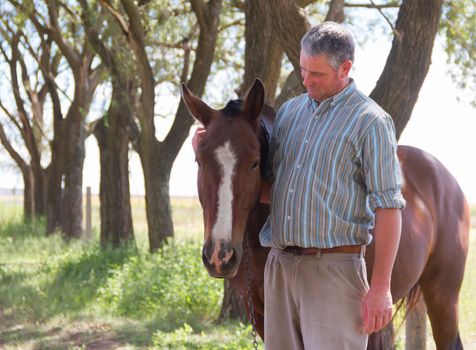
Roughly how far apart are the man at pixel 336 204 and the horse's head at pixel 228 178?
0.16 metres

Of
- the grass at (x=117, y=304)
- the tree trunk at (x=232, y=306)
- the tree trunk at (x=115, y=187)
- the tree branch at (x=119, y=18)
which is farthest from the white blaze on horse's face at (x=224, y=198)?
the tree trunk at (x=115, y=187)

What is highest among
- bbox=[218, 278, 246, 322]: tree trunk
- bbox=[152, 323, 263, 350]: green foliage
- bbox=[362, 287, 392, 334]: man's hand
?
bbox=[362, 287, 392, 334]: man's hand

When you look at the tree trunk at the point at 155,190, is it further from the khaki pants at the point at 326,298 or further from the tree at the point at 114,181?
the khaki pants at the point at 326,298

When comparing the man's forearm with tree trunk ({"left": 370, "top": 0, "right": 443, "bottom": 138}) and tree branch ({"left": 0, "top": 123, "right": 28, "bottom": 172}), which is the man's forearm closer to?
tree trunk ({"left": 370, "top": 0, "right": 443, "bottom": 138})

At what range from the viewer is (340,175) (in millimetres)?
3131

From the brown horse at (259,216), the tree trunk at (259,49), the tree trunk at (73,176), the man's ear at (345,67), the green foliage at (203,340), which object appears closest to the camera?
the man's ear at (345,67)

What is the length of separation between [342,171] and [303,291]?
52 centimetres

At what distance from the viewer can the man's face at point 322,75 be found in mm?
3084

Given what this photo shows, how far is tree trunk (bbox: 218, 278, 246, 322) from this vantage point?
26.9 feet

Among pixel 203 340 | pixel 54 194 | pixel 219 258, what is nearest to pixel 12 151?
pixel 54 194

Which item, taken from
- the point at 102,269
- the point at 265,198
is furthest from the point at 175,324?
the point at 265,198

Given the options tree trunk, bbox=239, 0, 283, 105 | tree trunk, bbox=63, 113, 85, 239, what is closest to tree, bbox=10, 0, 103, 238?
tree trunk, bbox=63, 113, 85, 239

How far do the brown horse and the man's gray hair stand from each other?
1.56 feet

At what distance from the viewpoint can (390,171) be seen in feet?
10.0
